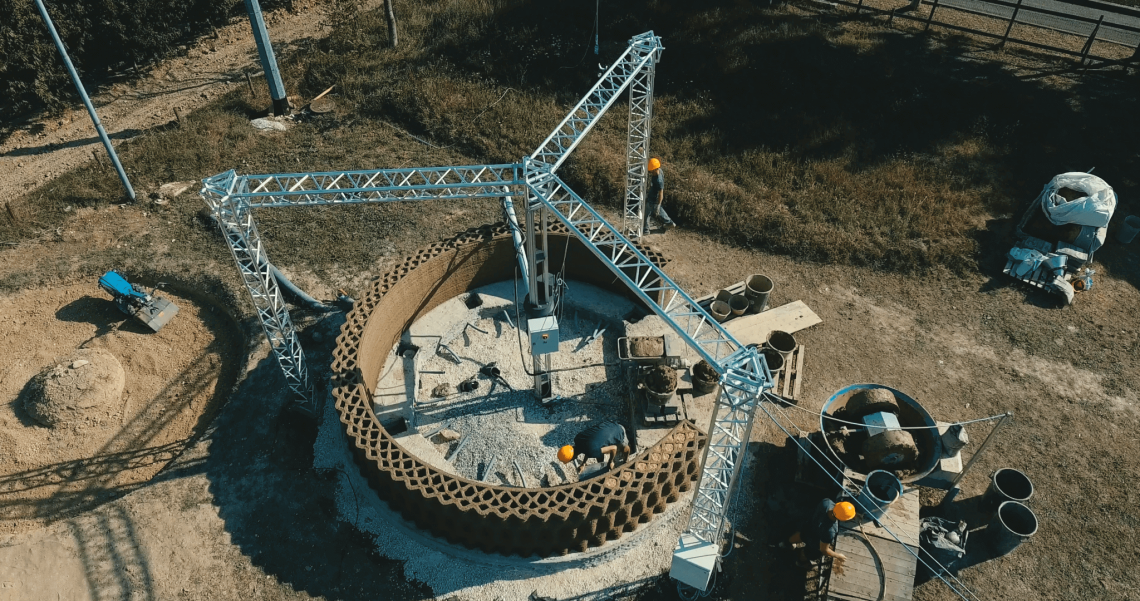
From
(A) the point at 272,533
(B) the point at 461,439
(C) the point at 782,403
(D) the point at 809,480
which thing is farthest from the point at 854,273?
(A) the point at 272,533

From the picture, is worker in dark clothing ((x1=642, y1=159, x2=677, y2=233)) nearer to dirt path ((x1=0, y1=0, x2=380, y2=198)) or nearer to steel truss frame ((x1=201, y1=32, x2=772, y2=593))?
steel truss frame ((x1=201, y1=32, x2=772, y2=593))

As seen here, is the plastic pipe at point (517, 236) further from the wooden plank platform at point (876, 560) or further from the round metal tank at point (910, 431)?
the wooden plank platform at point (876, 560)

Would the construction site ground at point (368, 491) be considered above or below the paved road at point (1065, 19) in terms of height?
below

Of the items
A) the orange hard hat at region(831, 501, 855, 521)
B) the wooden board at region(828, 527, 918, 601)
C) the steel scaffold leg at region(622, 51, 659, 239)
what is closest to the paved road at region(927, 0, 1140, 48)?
the steel scaffold leg at region(622, 51, 659, 239)

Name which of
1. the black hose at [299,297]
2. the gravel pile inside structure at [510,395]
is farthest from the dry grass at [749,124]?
the gravel pile inside structure at [510,395]

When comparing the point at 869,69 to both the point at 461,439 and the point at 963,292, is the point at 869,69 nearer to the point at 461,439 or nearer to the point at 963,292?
the point at 963,292

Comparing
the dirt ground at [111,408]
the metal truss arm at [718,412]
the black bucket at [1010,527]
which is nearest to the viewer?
the metal truss arm at [718,412]

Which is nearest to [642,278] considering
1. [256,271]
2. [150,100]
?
[256,271]

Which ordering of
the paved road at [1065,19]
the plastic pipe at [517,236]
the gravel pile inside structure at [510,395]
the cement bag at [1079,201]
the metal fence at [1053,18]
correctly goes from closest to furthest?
1. the gravel pile inside structure at [510,395]
2. the plastic pipe at [517,236]
3. the cement bag at [1079,201]
4. the metal fence at [1053,18]
5. the paved road at [1065,19]
